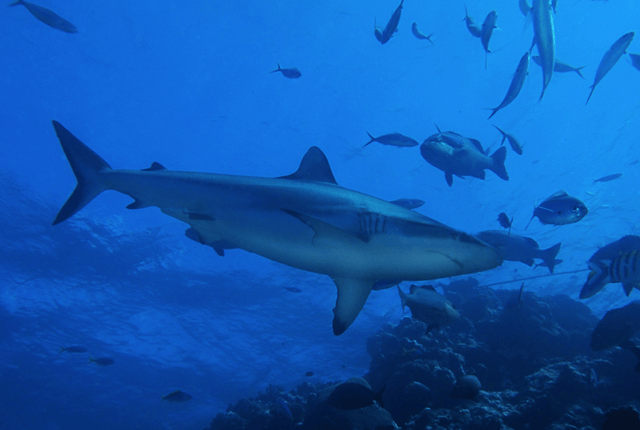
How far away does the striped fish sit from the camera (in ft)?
16.0

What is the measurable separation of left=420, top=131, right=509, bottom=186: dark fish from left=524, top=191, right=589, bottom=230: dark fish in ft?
5.78

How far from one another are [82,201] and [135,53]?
2111 cm

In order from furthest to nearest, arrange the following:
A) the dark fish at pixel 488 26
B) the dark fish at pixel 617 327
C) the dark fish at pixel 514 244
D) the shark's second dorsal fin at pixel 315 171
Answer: the dark fish at pixel 514 244 < the dark fish at pixel 488 26 < the dark fish at pixel 617 327 < the shark's second dorsal fin at pixel 315 171

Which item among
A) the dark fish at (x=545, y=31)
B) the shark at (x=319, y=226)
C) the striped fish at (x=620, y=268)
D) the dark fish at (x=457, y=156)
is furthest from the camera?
the dark fish at (x=457, y=156)

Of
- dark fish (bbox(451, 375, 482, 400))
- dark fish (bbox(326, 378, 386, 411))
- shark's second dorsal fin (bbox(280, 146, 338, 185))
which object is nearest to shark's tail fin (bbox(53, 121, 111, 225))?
shark's second dorsal fin (bbox(280, 146, 338, 185))

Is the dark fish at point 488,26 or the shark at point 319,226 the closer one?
the shark at point 319,226

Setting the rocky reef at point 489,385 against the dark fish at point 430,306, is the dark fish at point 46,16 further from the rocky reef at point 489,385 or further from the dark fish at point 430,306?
the rocky reef at point 489,385

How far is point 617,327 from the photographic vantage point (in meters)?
6.59

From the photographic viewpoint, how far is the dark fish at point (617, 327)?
6.45 metres

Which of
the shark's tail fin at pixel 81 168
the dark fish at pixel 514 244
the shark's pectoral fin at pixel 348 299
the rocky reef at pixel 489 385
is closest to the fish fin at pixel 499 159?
the dark fish at pixel 514 244

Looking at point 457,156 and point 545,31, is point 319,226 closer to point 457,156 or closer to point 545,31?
point 545,31

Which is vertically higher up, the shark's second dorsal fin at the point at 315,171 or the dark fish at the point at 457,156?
the dark fish at the point at 457,156

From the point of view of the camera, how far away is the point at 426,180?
68.3 feet

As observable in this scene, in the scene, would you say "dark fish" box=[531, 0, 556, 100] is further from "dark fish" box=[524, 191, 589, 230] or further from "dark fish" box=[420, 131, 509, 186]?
"dark fish" box=[420, 131, 509, 186]
